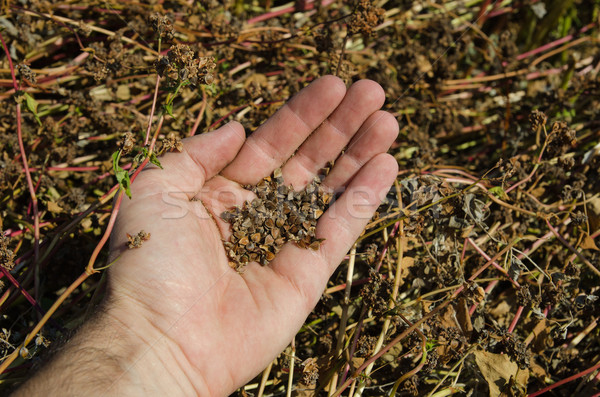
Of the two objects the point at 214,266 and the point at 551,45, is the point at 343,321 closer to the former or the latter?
the point at 214,266

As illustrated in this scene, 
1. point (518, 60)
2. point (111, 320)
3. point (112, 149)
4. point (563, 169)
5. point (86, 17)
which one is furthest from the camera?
point (518, 60)

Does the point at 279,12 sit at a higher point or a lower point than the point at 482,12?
higher

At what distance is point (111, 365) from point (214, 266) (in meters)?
0.70

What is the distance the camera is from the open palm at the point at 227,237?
93.1 inches

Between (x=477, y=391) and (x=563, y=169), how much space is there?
1770 millimetres

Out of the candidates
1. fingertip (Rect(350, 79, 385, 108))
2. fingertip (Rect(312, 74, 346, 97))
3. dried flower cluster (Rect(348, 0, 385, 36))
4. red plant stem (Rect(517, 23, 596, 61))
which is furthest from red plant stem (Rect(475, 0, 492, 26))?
fingertip (Rect(312, 74, 346, 97))

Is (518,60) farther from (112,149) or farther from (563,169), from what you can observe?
(112,149)

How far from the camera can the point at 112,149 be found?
373cm

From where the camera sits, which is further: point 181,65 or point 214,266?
point 214,266

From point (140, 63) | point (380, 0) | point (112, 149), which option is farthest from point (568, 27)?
point (112, 149)

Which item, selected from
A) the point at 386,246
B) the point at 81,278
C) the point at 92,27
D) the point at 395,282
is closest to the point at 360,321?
the point at 395,282

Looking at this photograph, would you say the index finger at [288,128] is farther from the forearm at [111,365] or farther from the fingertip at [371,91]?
the forearm at [111,365]

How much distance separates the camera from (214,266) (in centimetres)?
260

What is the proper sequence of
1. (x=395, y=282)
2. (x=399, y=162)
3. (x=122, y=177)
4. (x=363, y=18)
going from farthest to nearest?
(x=399, y=162) → (x=363, y=18) → (x=395, y=282) → (x=122, y=177)
